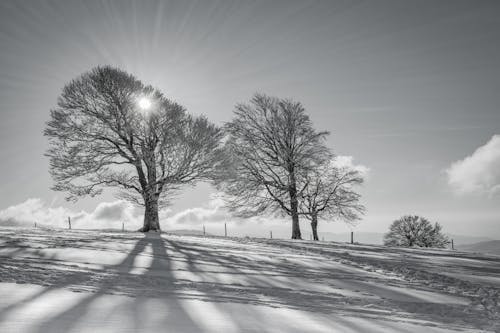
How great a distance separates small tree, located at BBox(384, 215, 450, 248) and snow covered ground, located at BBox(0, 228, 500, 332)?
1572 inches

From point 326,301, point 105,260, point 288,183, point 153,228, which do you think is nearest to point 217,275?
point 326,301

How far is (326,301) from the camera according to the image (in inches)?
163

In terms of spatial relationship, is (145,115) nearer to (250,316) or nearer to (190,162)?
(190,162)

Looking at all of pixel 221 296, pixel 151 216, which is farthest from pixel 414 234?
pixel 221 296

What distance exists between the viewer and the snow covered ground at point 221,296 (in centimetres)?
274

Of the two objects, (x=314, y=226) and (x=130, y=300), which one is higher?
(x=130, y=300)

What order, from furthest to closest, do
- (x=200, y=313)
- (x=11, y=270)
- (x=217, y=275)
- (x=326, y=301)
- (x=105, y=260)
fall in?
(x=105, y=260) → (x=217, y=275) → (x=11, y=270) → (x=326, y=301) → (x=200, y=313)

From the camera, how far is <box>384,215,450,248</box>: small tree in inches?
1663

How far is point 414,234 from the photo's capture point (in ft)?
143

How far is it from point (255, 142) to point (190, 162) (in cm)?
549

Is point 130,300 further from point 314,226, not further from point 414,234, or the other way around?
point 414,234

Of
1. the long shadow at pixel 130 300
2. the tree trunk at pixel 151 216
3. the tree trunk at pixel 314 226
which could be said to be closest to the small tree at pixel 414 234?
the tree trunk at pixel 314 226

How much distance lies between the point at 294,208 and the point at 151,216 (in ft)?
30.1

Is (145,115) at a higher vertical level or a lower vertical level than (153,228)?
higher
